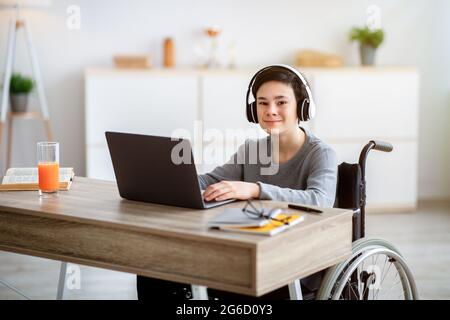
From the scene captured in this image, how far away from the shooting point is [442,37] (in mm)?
6539

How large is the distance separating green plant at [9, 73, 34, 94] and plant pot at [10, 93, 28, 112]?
0.03 metres

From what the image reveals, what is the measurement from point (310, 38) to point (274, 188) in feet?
12.6

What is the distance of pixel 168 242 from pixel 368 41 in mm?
4214

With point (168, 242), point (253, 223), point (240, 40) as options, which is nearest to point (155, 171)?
point (168, 242)

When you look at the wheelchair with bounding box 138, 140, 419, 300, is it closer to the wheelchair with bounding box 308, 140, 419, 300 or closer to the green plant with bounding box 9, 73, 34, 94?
the wheelchair with bounding box 308, 140, 419, 300

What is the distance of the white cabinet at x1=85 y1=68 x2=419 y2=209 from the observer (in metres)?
5.80

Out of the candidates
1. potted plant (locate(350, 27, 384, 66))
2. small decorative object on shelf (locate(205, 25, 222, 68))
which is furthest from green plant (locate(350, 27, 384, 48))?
small decorative object on shelf (locate(205, 25, 222, 68))

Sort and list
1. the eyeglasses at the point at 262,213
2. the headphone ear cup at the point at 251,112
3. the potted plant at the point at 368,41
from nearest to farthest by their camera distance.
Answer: the eyeglasses at the point at 262,213 < the headphone ear cup at the point at 251,112 < the potted plant at the point at 368,41

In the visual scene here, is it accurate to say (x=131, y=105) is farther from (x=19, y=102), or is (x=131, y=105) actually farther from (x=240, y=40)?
(x=240, y=40)

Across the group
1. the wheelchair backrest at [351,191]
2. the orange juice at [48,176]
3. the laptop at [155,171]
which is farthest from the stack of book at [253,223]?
the orange juice at [48,176]

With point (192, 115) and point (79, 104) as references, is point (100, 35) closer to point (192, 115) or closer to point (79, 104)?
point (79, 104)

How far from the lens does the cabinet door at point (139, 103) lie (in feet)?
18.9

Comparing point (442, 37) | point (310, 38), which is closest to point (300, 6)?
point (310, 38)

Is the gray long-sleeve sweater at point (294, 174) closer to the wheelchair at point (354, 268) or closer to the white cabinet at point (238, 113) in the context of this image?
the wheelchair at point (354, 268)
